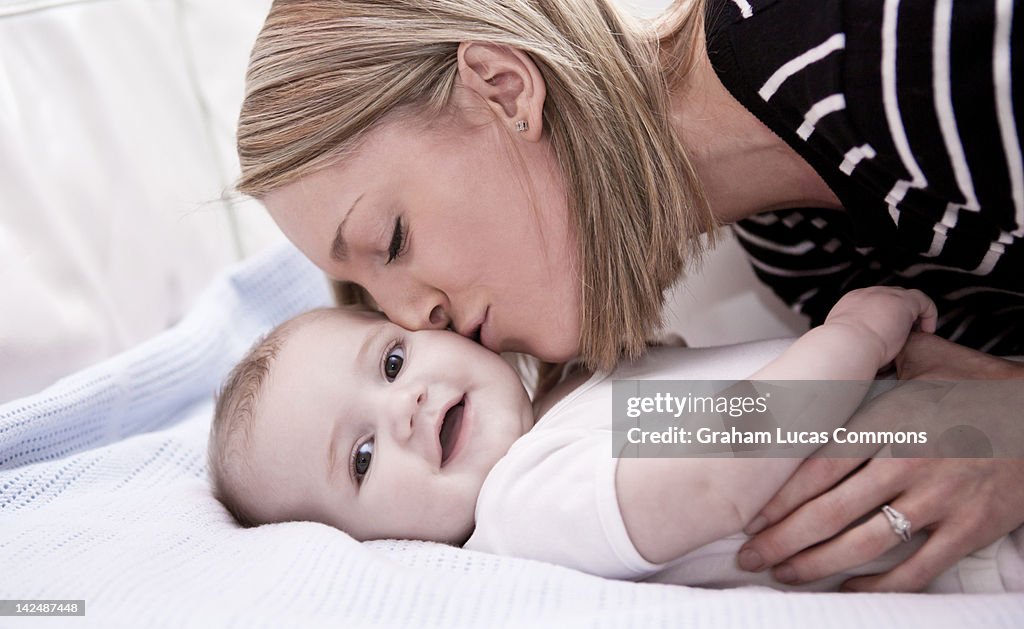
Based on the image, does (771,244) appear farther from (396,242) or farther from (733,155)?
(396,242)

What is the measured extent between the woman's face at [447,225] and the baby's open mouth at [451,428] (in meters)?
0.11

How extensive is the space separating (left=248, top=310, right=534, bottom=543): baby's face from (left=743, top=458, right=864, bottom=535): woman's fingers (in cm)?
28

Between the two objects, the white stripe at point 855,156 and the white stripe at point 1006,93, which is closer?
the white stripe at point 1006,93

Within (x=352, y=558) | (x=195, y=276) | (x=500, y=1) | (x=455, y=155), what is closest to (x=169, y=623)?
(x=352, y=558)

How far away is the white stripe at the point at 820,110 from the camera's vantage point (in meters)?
0.81

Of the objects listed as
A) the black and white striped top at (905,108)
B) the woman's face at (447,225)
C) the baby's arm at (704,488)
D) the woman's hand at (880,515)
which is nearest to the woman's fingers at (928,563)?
the woman's hand at (880,515)

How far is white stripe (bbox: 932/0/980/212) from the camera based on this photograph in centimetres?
72

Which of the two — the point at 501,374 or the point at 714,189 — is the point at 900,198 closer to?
the point at 714,189

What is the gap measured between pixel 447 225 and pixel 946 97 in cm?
48

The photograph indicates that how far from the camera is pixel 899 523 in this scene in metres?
0.73

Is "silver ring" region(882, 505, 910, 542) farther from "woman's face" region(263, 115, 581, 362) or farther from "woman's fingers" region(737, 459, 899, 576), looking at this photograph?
"woman's face" region(263, 115, 581, 362)

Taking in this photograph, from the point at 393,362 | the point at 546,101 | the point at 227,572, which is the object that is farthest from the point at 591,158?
the point at 227,572

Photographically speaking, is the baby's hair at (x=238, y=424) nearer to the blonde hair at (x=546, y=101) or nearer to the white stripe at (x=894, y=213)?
the blonde hair at (x=546, y=101)

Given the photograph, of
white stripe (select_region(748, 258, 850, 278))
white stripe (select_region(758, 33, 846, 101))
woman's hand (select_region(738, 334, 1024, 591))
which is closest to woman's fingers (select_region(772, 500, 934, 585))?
woman's hand (select_region(738, 334, 1024, 591))
